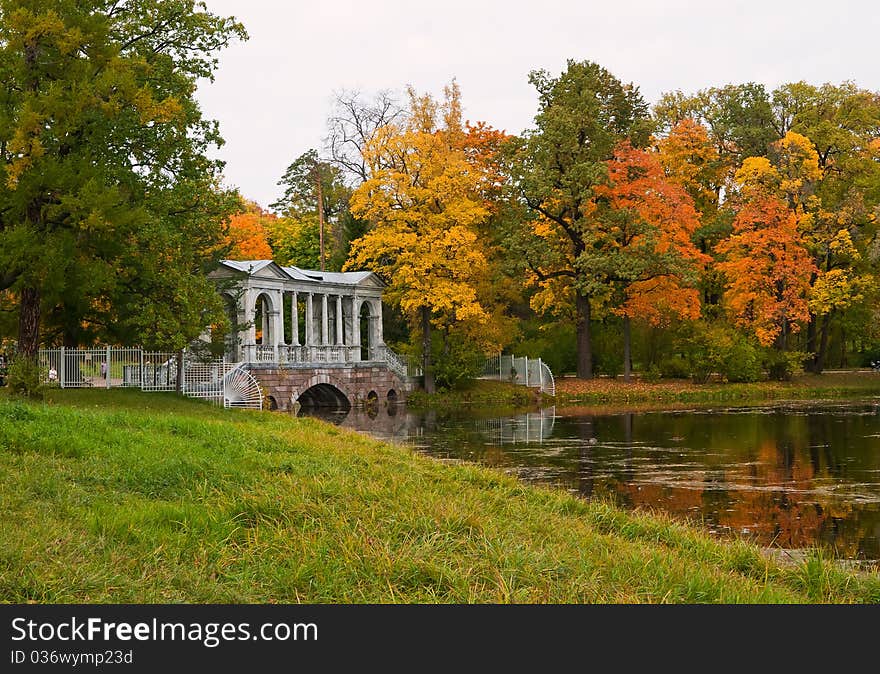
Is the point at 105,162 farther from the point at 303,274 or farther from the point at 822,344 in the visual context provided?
the point at 822,344

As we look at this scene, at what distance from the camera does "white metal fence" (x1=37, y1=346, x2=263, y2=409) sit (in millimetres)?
26781

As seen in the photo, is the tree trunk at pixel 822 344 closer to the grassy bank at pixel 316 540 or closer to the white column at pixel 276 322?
the white column at pixel 276 322

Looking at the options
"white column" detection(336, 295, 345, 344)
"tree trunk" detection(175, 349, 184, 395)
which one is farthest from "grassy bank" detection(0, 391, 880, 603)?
"white column" detection(336, 295, 345, 344)

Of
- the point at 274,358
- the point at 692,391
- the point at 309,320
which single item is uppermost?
the point at 309,320

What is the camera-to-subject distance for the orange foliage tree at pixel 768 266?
4088 centimetres

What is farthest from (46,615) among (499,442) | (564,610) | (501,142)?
(501,142)

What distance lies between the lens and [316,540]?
7957mm

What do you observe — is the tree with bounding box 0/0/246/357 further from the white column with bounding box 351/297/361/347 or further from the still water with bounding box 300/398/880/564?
the white column with bounding box 351/297/361/347

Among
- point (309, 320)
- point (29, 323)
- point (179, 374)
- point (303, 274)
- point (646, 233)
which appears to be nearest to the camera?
point (29, 323)

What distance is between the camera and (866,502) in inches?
535

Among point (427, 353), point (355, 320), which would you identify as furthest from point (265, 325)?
point (427, 353)

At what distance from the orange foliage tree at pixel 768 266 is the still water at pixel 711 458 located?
8473 mm

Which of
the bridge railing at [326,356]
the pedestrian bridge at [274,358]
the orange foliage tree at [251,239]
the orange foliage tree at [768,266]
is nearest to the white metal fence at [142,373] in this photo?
the pedestrian bridge at [274,358]

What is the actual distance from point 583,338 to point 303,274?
1226cm
